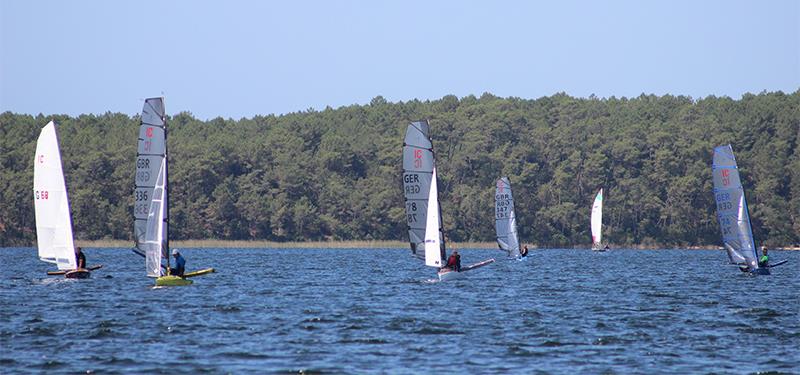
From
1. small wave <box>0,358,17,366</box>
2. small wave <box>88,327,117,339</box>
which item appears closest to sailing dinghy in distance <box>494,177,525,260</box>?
small wave <box>88,327,117,339</box>

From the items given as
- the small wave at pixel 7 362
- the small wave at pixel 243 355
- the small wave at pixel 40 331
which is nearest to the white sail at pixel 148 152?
the small wave at pixel 40 331

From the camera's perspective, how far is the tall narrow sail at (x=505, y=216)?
261 ft

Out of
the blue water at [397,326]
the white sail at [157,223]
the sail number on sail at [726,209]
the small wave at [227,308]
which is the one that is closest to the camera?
the blue water at [397,326]

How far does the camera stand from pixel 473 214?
455 feet

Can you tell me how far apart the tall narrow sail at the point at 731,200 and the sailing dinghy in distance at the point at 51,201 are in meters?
28.1

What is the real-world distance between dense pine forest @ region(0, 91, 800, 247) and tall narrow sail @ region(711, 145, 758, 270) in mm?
71570

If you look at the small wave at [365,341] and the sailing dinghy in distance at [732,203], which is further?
the sailing dinghy in distance at [732,203]

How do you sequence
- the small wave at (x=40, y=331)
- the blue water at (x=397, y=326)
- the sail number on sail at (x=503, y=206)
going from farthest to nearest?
the sail number on sail at (x=503, y=206), the small wave at (x=40, y=331), the blue water at (x=397, y=326)

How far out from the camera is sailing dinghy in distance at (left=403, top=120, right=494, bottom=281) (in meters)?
51.1

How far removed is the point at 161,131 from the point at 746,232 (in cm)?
2638

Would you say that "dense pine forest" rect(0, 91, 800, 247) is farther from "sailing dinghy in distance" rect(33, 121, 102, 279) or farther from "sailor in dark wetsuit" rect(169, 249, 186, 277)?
"sailor in dark wetsuit" rect(169, 249, 186, 277)

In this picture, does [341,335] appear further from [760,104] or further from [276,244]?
[760,104]

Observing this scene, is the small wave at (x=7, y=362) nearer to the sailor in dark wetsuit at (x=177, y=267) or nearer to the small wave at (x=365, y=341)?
the small wave at (x=365, y=341)

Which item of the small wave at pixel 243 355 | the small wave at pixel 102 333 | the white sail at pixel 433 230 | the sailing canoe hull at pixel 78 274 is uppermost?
the white sail at pixel 433 230
